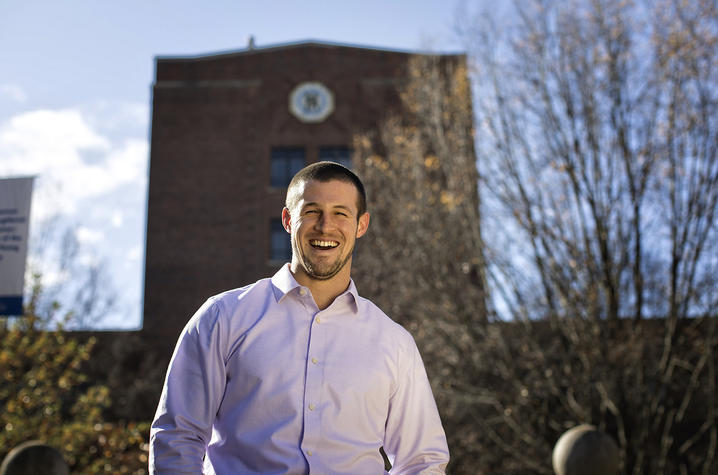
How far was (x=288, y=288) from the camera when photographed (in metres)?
2.66

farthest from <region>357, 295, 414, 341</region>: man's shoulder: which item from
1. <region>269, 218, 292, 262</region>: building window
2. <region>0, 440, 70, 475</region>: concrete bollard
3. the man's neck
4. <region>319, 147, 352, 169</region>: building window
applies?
<region>319, 147, 352, 169</region>: building window

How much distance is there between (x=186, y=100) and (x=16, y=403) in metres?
17.2

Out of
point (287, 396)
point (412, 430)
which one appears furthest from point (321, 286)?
point (412, 430)

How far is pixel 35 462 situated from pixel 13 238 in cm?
261

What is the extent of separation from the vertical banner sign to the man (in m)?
5.75

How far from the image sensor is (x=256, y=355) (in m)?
2.49

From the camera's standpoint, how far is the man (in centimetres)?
240

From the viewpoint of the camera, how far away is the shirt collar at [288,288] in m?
2.66

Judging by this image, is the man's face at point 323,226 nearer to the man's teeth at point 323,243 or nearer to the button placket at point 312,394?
the man's teeth at point 323,243

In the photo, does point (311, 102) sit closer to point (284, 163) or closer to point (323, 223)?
point (284, 163)

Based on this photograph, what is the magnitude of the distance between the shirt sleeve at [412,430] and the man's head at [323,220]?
46 cm

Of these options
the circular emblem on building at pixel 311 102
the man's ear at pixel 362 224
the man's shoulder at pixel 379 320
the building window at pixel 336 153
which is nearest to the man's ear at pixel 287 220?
the man's ear at pixel 362 224

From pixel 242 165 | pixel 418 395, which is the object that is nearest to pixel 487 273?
pixel 418 395

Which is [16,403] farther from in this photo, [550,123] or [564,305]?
[550,123]
